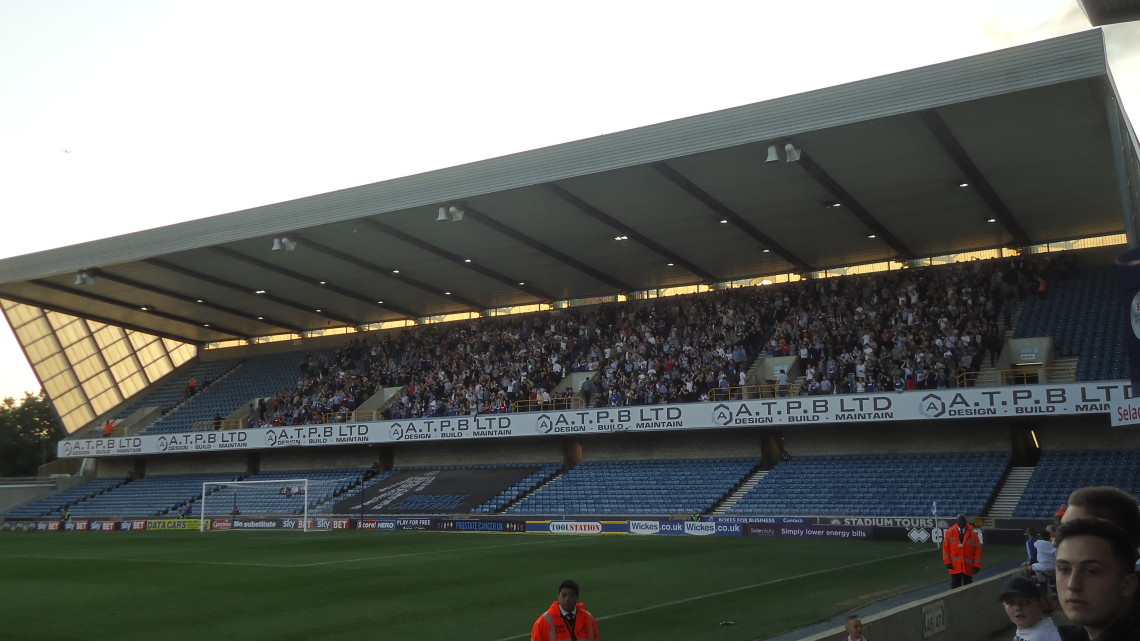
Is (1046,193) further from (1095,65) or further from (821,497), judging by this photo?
(821,497)

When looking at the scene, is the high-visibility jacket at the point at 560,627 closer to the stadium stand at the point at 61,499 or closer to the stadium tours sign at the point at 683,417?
the stadium tours sign at the point at 683,417

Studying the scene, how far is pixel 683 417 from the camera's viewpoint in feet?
119

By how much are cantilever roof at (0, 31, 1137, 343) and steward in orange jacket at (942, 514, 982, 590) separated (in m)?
12.5

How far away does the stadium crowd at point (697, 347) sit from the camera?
3462 centimetres

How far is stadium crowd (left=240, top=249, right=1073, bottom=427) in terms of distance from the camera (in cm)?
3462

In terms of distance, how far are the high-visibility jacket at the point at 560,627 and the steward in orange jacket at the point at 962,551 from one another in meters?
9.23

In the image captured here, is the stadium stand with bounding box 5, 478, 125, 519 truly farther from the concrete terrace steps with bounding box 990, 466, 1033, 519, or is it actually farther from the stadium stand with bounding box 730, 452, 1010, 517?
the concrete terrace steps with bounding box 990, 466, 1033, 519

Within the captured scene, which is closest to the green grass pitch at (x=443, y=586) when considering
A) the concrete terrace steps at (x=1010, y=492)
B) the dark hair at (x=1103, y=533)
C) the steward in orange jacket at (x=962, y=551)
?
the steward in orange jacket at (x=962, y=551)

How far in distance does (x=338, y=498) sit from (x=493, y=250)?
14610 mm

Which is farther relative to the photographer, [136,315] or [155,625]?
[136,315]

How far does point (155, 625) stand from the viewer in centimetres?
1549

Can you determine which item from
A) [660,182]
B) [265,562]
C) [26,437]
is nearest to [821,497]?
[660,182]

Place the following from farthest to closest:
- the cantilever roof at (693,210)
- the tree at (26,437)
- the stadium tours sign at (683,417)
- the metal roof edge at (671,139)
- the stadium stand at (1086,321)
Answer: the tree at (26,437)
the stadium stand at (1086,321)
the stadium tours sign at (683,417)
the cantilever roof at (693,210)
the metal roof edge at (671,139)

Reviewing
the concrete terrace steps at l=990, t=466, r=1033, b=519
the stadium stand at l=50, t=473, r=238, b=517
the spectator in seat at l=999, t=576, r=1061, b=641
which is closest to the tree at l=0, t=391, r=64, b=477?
the stadium stand at l=50, t=473, r=238, b=517
